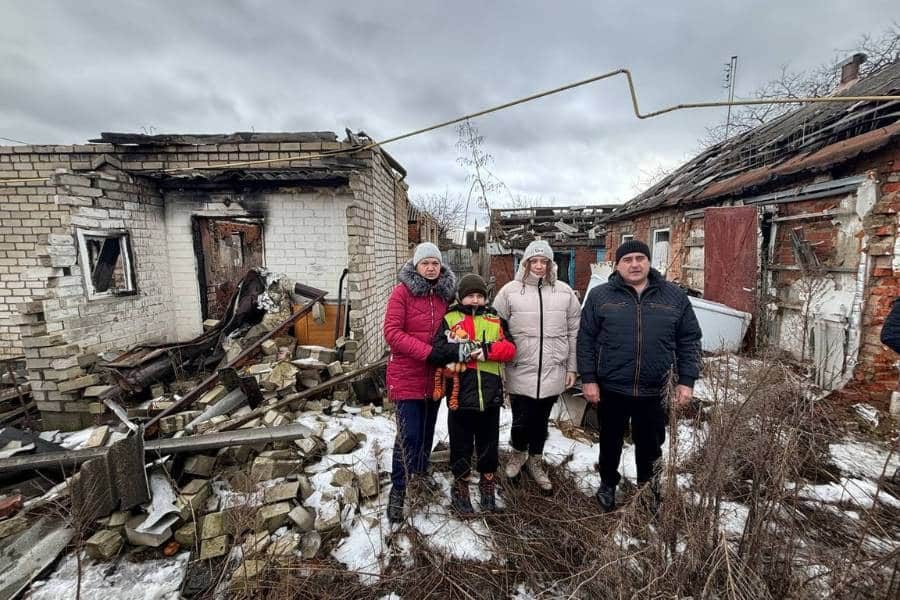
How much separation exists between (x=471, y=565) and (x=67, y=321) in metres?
4.90

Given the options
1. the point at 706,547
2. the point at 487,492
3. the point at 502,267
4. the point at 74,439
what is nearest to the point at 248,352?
the point at 74,439

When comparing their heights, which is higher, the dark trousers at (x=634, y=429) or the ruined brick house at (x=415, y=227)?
the ruined brick house at (x=415, y=227)

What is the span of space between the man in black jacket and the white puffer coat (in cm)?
A: 13

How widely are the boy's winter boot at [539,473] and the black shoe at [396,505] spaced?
98 cm

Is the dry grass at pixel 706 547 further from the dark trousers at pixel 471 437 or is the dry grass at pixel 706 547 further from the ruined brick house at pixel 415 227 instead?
the ruined brick house at pixel 415 227

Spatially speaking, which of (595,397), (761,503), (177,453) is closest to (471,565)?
(595,397)

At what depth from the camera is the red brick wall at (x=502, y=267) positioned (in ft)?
43.1

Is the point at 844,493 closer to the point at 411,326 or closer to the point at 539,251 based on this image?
the point at 539,251

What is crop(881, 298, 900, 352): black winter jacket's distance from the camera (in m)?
2.57

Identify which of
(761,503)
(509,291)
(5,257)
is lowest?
(761,503)

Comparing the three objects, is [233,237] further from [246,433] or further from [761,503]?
[761,503]

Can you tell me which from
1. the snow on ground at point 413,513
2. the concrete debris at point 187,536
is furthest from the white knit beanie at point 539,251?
the concrete debris at point 187,536

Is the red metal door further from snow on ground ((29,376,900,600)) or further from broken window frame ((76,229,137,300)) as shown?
broken window frame ((76,229,137,300))

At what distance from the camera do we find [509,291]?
103 inches
